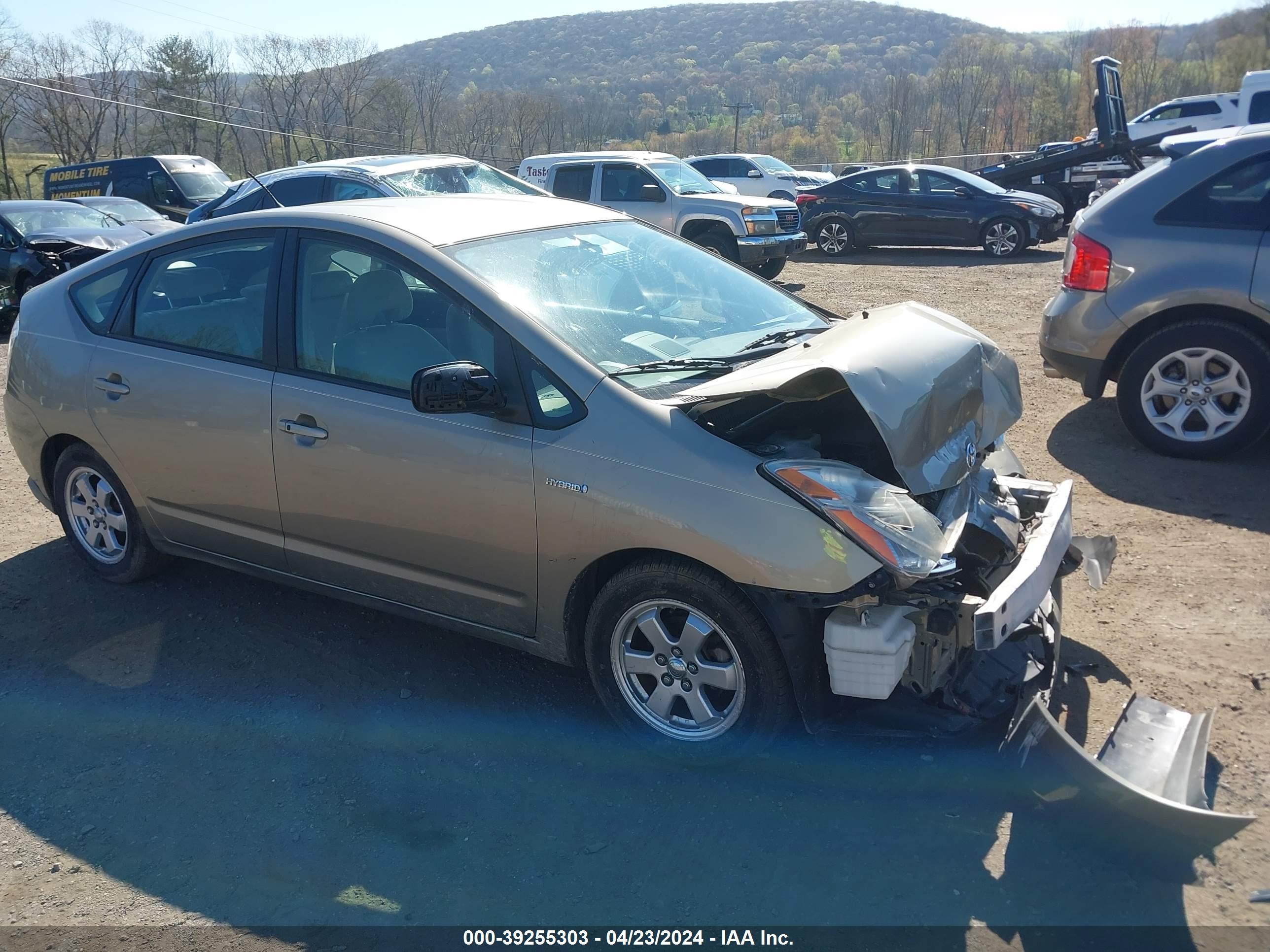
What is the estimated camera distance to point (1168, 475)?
5758 mm

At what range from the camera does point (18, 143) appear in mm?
39125

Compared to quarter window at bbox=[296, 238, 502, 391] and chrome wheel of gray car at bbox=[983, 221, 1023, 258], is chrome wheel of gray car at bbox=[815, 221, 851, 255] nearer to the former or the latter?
chrome wheel of gray car at bbox=[983, 221, 1023, 258]

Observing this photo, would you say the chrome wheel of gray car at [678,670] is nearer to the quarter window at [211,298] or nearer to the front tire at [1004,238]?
the quarter window at [211,298]

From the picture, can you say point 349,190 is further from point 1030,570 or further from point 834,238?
point 834,238

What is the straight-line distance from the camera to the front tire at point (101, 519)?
466 cm

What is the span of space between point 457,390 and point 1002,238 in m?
15.5

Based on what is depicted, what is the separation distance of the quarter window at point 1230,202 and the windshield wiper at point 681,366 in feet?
12.6

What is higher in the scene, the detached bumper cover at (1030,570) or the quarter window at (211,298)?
the quarter window at (211,298)

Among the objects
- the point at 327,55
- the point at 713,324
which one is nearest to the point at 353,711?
the point at 713,324

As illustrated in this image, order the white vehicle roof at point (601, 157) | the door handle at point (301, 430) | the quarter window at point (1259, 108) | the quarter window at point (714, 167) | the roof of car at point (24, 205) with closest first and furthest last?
1. the door handle at point (301, 430)
2. the roof of car at point (24, 205)
3. the white vehicle roof at point (601, 157)
4. the quarter window at point (1259, 108)
5. the quarter window at point (714, 167)

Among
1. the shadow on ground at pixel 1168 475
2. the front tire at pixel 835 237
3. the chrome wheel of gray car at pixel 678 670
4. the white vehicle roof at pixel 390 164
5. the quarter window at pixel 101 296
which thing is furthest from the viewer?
the front tire at pixel 835 237

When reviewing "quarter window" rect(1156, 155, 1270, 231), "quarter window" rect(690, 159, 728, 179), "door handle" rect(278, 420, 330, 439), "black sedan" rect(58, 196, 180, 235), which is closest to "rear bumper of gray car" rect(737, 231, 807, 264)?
"black sedan" rect(58, 196, 180, 235)

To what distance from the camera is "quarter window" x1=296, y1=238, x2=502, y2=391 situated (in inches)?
141

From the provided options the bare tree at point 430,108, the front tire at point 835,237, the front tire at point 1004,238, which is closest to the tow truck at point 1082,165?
the front tire at point 1004,238
